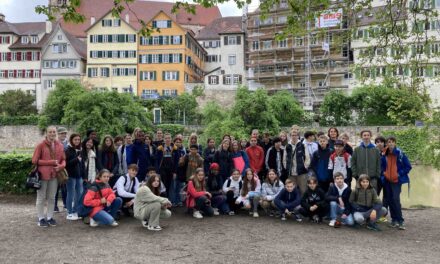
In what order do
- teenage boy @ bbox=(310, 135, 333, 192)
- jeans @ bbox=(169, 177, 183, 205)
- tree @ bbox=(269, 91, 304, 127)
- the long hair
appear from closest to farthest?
1. the long hair
2. teenage boy @ bbox=(310, 135, 333, 192)
3. jeans @ bbox=(169, 177, 183, 205)
4. tree @ bbox=(269, 91, 304, 127)

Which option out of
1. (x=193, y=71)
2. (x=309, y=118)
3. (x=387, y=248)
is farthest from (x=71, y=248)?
(x=193, y=71)

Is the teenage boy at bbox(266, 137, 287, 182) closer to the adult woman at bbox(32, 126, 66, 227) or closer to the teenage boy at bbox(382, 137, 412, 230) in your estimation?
the teenage boy at bbox(382, 137, 412, 230)

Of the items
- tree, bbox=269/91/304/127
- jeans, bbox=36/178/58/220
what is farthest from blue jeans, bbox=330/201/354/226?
tree, bbox=269/91/304/127

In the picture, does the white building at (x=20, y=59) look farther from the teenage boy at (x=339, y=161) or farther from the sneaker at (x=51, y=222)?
the teenage boy at (x=339, y=161)

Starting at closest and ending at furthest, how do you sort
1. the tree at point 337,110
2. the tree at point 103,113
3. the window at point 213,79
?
the tree at point 103,113
the tree at point 337,110
the window at point 213,79

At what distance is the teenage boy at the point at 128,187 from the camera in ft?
34.0

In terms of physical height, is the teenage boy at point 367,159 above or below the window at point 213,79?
below

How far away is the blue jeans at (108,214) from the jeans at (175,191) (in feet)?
7.00

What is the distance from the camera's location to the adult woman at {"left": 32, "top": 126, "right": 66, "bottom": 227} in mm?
9430

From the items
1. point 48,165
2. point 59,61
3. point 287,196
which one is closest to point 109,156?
point 48,165

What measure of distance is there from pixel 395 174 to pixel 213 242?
4.65m

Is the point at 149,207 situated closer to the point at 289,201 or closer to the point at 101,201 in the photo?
the point at 101,201

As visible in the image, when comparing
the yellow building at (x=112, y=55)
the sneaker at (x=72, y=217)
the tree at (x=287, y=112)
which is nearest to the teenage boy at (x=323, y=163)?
the sneaker at (x=72, y=217)

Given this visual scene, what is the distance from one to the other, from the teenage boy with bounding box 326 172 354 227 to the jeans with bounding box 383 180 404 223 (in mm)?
1063
